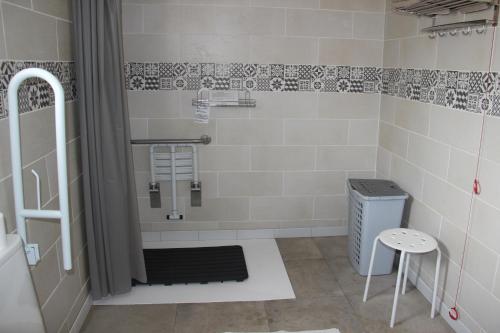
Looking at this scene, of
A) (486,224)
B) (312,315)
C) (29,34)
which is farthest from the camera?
(312,315)

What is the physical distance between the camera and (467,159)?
79.1 inches

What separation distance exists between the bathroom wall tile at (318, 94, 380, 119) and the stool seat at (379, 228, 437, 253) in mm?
1027

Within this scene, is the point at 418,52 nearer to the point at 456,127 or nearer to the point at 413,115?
the point at 413,115

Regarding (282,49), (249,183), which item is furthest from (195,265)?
(282,49)

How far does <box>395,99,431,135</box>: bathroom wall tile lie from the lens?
2400 mm

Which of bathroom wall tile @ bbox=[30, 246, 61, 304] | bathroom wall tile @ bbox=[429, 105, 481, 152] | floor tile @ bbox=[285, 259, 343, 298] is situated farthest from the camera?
floor tile @ bbox=[285, 259, 343, 298]

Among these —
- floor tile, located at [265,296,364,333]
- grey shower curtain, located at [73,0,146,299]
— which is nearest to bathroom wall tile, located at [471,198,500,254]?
floor tile, located at [265,296,364,333]

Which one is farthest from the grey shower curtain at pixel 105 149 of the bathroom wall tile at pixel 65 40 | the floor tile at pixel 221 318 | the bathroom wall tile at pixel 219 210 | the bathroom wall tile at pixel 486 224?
the bathroom wall tile at pixel 486 224

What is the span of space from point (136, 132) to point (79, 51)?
3.10ft

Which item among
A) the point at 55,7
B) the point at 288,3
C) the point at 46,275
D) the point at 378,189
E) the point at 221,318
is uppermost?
the point at 288,3

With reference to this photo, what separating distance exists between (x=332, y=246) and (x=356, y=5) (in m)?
1.70

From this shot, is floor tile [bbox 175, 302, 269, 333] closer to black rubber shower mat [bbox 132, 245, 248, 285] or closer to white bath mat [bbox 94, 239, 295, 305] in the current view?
white bath mat [bbox 94, 239, 295, 305]

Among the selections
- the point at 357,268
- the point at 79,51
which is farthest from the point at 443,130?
the point at 79,51

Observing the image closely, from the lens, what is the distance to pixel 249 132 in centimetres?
297
